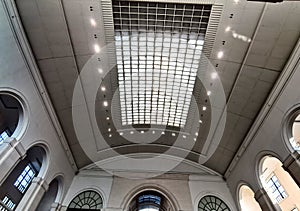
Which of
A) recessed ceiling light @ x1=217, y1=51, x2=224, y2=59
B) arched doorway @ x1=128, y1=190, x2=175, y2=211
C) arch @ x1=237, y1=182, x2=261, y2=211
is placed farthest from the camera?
arched doorway @ x1=128, y1=190, x2=175, y2=211

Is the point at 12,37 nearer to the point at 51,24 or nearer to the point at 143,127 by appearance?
the point at 51,24

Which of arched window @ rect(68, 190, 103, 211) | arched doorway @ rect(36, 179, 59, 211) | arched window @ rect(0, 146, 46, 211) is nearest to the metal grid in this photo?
arched window @ rect(68, 190, 103, 211)

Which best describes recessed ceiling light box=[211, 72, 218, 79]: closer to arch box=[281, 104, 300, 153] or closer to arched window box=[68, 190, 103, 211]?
arch box=[281, 104, 300, 153]

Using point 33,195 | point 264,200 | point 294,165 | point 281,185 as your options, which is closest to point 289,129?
point 294,165

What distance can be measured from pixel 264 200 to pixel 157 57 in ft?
Answer: 39.0

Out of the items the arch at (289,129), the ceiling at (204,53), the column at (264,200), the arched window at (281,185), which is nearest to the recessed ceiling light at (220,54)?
the ceiling at (204,53)

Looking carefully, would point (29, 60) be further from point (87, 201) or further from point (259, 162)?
point (259, 162)

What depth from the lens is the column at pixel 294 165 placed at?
9.76 meters

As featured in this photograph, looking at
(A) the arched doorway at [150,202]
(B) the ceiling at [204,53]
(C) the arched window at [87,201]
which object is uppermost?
(B) the ceiling at [204,53]

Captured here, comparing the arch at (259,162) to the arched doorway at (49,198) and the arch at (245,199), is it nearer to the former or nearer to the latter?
the arch at (245,199)

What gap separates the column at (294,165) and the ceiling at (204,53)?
10.7ft

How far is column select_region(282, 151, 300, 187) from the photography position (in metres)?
9.76

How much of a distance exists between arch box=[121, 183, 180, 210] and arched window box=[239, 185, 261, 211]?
17.3ft

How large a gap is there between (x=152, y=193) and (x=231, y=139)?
27.4 ft
